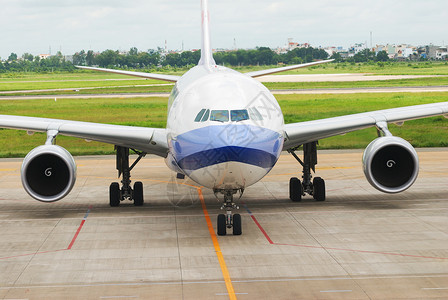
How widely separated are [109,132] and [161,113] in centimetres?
3168

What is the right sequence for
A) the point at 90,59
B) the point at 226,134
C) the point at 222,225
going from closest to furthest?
the point at 226,134 < the point at 222,225 < the point at 90,59

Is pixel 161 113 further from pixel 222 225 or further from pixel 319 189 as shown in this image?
pixel 222 225

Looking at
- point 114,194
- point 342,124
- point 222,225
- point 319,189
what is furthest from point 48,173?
point 342,124

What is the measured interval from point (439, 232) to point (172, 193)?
371 inches

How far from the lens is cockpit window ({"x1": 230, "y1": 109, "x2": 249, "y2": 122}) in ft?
47.5

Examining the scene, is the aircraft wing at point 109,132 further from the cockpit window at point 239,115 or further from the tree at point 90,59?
the tree at point 90,59

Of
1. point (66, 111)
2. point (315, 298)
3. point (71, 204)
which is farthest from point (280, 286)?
point (66, 111)

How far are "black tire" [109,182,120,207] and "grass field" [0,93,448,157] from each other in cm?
1284

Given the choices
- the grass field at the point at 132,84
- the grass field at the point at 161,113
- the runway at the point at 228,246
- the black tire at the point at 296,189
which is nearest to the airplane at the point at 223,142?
the black tire at the point at 296,189

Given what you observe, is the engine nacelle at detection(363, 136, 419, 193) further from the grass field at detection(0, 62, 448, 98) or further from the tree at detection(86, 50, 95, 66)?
the tree at detection(86, 50, 95, 66)

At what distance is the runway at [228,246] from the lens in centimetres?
1209

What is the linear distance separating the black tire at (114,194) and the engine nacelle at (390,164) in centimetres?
713

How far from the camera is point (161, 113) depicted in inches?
1972

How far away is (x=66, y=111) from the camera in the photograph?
52656 mm
